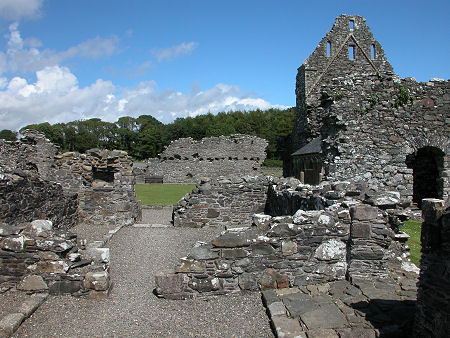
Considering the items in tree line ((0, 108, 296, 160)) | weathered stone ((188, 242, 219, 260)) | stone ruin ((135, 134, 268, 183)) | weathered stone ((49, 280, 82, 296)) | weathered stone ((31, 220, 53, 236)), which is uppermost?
tree line ((0, 108, 296, 160))

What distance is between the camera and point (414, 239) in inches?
319

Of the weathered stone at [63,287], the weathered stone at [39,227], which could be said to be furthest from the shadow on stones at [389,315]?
the weathered stone at [39,227]

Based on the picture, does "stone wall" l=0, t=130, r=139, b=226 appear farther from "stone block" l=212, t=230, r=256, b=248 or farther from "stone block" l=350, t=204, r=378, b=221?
"stone block" l=350, t=204, r=378, b=221

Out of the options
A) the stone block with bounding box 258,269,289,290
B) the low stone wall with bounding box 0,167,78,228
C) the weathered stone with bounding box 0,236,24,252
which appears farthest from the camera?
the low stone wall with bounding box 0,167,78,228

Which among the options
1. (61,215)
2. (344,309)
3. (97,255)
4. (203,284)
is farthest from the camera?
(61,215)

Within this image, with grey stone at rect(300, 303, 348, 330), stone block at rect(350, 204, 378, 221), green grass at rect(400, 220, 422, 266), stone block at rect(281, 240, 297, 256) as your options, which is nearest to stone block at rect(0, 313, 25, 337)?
grey stone at rect(300, 303, 348, 330)

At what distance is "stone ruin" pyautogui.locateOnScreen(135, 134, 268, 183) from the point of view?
31.0 m

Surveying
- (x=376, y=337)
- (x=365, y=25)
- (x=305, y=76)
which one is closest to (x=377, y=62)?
(x=365, y=25)

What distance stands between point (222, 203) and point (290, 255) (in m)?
6.49

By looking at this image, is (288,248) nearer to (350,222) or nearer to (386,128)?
(350,222)

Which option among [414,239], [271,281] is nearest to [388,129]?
[414,239]

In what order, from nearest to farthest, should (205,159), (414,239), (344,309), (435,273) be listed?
(435,273) < (344,309) < (414,239) < (205,159)

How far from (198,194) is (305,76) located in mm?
19208

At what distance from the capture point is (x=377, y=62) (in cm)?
2706
